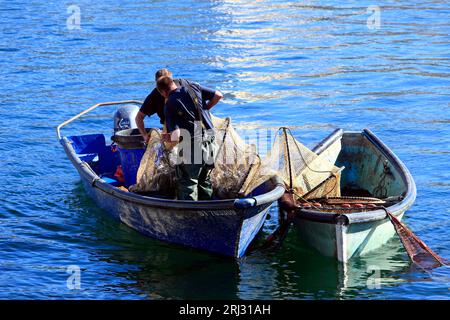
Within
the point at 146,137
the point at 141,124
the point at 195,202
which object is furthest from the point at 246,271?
the point at 141,124

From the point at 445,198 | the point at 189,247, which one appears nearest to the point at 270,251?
the point at 189,247

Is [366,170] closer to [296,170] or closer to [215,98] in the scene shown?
[296,170]

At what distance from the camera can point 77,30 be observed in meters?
27.1

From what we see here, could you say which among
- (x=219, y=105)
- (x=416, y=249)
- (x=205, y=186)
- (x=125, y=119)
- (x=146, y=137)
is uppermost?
(x=219, y=105)

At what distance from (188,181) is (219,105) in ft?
29.4

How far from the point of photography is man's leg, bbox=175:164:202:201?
10.8 meters

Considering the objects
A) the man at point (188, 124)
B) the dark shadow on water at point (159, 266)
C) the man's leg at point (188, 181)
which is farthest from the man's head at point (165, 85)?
the dark shadow on water at point (159, 266)

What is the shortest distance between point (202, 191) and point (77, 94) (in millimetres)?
10161

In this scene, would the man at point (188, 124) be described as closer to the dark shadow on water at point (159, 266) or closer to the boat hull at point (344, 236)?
the dark shadow on water at point (159, 266)

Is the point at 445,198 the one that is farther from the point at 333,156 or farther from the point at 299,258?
the point at 299,258

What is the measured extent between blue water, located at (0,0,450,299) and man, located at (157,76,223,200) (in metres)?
0.99

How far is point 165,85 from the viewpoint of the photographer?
10.6 metres

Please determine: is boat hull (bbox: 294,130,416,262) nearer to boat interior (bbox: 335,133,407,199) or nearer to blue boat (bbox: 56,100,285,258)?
boat interior (bbox: 335,133,407,199)

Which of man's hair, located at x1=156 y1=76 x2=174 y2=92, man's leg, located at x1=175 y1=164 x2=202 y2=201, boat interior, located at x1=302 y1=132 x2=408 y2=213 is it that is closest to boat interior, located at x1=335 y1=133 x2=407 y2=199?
boat interior, located at x1=302 y1=132 x2=408 y2=213
